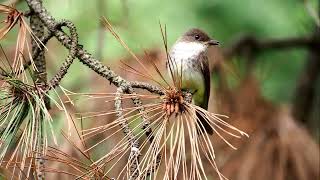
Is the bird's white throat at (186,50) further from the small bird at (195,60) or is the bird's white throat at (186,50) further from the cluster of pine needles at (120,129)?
the cluster of pine needles at (120,129)

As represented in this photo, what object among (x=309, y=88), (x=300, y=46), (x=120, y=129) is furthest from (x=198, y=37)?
(x=309, y=88)

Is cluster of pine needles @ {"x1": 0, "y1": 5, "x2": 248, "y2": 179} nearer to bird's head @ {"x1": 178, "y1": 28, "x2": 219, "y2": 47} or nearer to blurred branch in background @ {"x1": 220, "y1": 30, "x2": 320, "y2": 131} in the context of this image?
bird's head @ {"x1": 178, "y1": 28, "x2": 219, "y2": 47}

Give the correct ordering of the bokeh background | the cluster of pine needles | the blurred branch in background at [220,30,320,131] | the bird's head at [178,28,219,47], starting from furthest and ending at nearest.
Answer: the blurred branch in background at [220,30,320,131] → the bokeh background → the bird's head at [178,28,219,47] → the cluster of pine needles

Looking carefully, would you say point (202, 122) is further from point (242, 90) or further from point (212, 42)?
point (242, 90)

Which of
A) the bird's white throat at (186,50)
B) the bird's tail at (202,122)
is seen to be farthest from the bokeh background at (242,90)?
the bird's tail at (202,122)

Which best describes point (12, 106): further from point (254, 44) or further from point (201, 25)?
point (201, 25)

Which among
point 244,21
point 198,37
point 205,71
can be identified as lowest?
point 205,71

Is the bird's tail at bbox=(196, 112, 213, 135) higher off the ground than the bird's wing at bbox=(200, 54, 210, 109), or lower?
lower

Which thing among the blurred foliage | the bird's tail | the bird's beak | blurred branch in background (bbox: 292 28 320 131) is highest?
the blurred foliage

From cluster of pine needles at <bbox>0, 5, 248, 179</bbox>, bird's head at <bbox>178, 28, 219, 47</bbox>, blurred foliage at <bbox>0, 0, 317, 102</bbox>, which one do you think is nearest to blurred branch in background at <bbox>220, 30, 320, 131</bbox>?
blurred foliage at <bbox>0, 0, 317, 102</bbox>

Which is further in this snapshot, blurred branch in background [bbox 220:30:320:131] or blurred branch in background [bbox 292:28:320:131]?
blurred branch in background [bbox 292:28:320:131]
